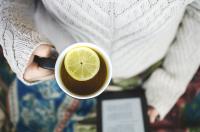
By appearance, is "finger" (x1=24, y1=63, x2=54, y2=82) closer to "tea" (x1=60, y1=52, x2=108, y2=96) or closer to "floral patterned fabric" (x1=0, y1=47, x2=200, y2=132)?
"tea" (x1=60, y1=52, x2=108, y2=96)

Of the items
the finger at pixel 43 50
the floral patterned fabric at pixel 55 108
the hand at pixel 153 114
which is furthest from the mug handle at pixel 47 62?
the hand at pixel 153 114

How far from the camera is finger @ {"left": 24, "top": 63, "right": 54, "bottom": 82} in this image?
748 millimetres

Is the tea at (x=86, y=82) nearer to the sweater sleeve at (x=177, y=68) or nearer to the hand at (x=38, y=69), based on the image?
the hand at (x=38, y=69)

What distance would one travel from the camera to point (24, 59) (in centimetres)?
72

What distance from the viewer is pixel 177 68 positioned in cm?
105

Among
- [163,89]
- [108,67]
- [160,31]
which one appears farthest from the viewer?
[163,89]

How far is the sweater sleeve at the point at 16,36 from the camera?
727 millimetres

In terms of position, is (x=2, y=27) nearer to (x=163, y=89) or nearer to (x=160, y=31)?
(x=160, y=31)

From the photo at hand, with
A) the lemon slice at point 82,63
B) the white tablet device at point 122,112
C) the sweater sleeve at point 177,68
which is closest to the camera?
the lemon slice at point 82,63

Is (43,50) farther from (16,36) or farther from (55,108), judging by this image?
(55,108)

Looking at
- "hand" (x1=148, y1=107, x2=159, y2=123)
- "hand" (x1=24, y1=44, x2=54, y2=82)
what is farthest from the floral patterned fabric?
"hand" (x1=24, y1=44, x2=54, y2=82)

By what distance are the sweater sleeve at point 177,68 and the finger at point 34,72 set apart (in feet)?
1.52

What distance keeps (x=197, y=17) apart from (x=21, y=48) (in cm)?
53

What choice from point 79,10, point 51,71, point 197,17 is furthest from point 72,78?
point 197,17
